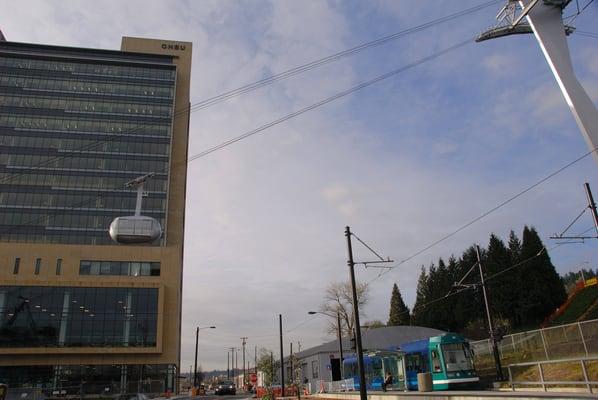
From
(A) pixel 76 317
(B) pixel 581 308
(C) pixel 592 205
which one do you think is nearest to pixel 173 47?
(A) pixel 76 317

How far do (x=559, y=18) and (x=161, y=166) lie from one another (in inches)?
3237

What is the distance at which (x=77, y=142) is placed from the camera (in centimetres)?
9694

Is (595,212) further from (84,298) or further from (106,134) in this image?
(106,134)

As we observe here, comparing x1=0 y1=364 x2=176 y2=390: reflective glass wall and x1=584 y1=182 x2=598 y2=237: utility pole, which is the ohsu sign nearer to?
x1=0 y1=364 x2=176 y2=390: reflective glass wall

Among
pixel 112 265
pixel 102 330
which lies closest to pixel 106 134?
pixel 112 265

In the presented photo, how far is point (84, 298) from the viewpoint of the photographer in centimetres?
6525

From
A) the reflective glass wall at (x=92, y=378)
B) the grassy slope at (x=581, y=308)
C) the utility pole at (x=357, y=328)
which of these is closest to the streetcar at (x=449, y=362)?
the utility pole at (x=357, y=328)

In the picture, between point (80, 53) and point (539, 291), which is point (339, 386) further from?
point (80, 53)

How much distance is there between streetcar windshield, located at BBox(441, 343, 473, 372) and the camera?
2962cm

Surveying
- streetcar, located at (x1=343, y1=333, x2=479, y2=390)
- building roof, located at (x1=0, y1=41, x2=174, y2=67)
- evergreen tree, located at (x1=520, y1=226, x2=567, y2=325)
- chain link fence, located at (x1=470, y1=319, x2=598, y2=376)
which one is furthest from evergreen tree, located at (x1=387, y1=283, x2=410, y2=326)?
building roof, located at (x1=0, y1=41, x2=174, y2=67)

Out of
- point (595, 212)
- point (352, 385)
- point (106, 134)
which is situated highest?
point (106, 134)

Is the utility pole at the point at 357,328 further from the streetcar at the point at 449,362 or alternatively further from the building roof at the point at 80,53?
the building roof at the point at 80,53

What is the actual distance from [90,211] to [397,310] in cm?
6419

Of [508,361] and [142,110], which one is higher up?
[142,110]
